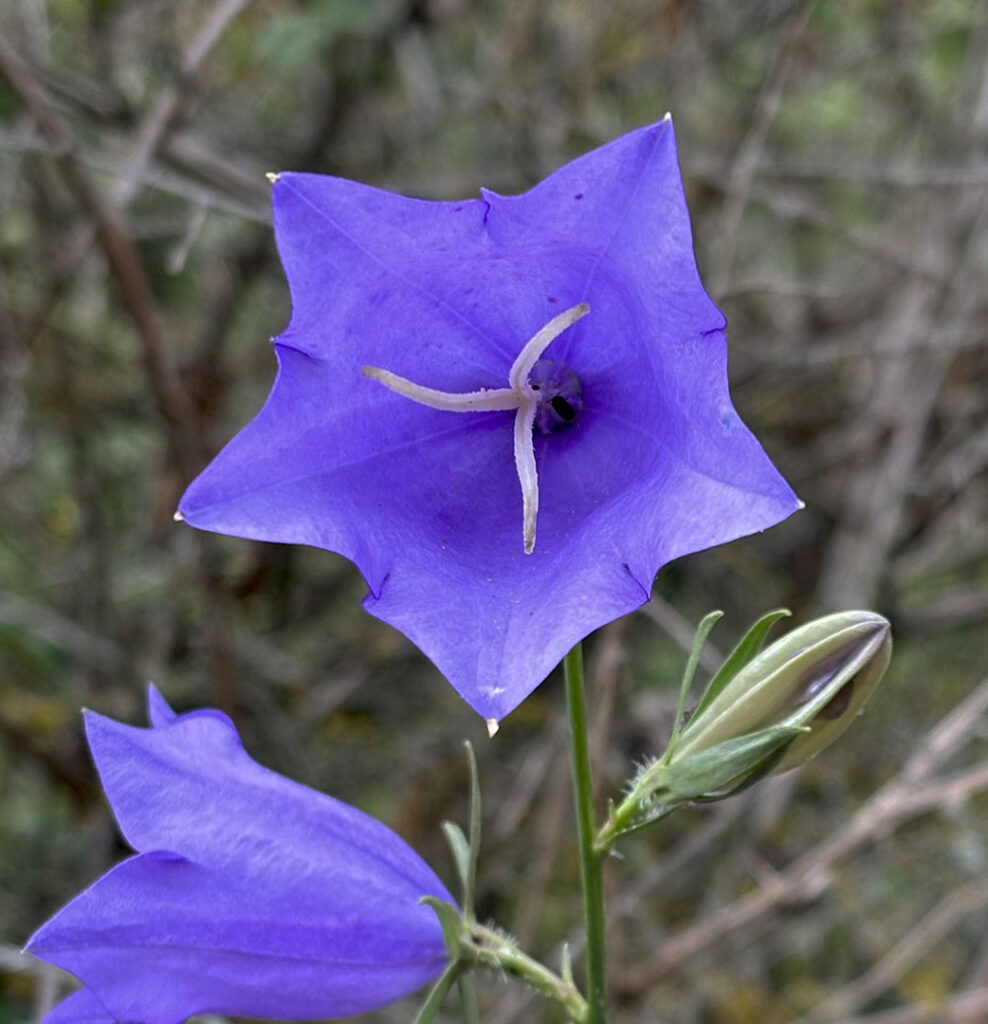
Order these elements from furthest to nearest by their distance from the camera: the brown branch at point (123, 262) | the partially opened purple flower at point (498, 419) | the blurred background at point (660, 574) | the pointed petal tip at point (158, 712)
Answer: the blurred background at point (660, 574) < the brown branch at point (123, 262) < the pointed petal tip at point (158, 712) < the partially opened purple flower at point (498, 419)

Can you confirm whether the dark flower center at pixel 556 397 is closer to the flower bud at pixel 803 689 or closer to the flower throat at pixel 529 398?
the flower throat at pixel 529 398

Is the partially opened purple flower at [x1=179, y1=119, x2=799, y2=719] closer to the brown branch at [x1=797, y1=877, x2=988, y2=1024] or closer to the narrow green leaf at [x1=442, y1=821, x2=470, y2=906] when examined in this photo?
the narrow green leaf at [x1=442, y1=821, x2=470, y2=906]

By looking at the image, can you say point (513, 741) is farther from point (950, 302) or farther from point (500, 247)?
point (500, 247)

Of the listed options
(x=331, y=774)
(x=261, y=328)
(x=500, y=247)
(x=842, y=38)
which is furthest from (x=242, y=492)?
(x=842, y=38)

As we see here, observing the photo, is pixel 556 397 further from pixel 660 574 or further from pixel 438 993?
pixel 660 574

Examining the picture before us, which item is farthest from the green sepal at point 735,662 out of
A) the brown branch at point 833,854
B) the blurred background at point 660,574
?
the blurred background at point 660,574

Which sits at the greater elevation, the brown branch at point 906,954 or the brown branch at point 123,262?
the brown branch at point 123,262

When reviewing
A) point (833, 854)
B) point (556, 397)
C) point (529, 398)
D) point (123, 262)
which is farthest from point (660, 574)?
point (529, 398)
